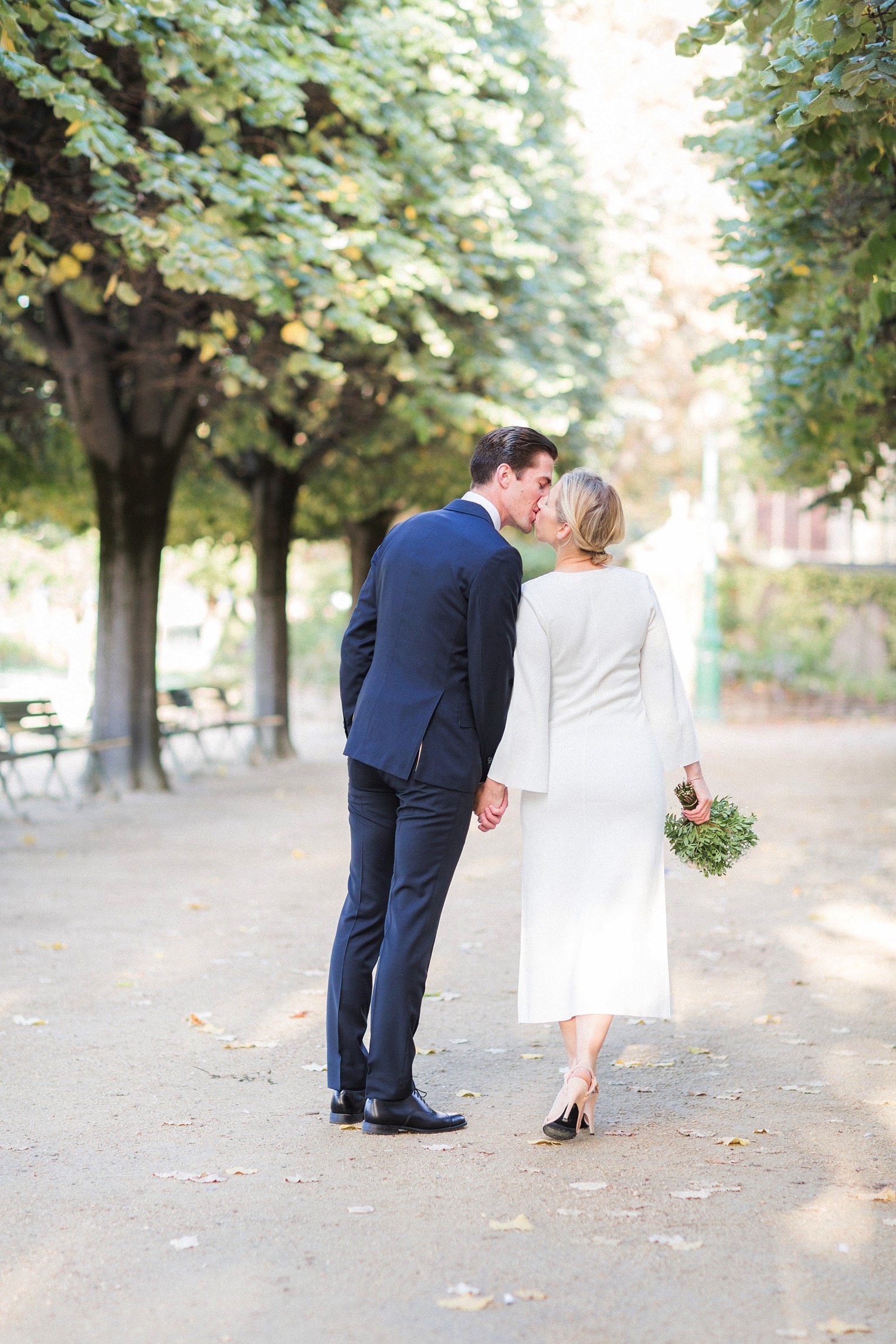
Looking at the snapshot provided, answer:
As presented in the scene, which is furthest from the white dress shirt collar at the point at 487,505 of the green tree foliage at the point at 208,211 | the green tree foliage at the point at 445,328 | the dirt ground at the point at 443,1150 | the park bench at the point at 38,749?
the park bench at the point at 38,749

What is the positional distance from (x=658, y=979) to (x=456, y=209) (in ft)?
28.0

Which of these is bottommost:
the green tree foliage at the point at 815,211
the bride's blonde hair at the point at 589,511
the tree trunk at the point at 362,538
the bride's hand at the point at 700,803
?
the bride's hand at the point at 700,803

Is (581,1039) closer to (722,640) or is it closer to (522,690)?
(522,690)

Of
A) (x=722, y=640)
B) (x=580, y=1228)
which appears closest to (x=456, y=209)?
(x=580, y=1228)

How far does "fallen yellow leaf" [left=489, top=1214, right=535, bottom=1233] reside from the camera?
3662 millimetres

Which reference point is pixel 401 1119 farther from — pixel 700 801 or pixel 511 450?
pixel 511 450

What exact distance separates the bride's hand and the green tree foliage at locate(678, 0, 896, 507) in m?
2.34

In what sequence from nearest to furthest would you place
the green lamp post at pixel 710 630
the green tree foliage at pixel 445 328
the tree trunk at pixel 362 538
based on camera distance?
the green tree foliage at pixel 445 328 → the tree trunk at pixel 362 538 → the green lamp post at pixel 710 630

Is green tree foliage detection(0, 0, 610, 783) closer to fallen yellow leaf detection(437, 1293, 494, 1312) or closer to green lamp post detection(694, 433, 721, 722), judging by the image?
fallen yellow leaf detection(437, 1293, 494, 1312)

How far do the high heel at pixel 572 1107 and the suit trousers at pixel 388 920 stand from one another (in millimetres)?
461

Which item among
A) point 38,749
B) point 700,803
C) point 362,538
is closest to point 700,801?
point 700,803

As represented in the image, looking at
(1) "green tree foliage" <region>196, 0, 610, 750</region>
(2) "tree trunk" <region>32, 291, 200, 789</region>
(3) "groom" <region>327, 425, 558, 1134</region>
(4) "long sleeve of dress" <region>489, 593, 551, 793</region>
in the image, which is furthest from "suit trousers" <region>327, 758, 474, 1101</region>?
(2) "tree trunk" <region>32, 291, 200, 789</region>

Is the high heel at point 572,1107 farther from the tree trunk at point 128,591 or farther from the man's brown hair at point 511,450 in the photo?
the tree trunk at point 128,591

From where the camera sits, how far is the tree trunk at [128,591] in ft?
45.0
